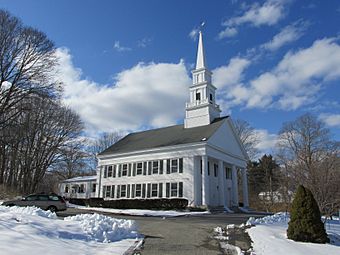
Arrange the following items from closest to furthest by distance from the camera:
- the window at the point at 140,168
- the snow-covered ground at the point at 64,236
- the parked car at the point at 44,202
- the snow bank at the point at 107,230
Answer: the snow-covered ground at the point at 64,236
the snow bank at the point at 107,230
the parked car at the point at 44,202
the window at the point at 140,168

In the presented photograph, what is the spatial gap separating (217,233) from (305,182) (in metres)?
10.9

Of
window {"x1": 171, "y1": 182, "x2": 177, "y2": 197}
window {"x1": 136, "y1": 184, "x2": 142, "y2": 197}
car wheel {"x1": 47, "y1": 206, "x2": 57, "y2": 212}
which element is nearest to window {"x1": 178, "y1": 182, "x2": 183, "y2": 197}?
window {"x1": 171, "y1": 182, "x2": 177, "y2": 197}

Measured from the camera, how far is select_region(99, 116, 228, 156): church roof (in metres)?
34.3

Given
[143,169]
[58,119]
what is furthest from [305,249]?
[58,119]

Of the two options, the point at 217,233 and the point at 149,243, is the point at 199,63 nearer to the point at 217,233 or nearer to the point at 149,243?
the point at 217,233

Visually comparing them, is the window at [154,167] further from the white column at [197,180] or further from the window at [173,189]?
the white column at [197,180]

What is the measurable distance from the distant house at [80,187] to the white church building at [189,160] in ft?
28.4

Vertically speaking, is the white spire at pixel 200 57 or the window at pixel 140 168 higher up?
the white spire at pixel 200 57

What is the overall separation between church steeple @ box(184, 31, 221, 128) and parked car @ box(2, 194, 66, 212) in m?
19.9

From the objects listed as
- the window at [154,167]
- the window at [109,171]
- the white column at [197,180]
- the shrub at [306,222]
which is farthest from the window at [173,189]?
the shrub at [306,222]

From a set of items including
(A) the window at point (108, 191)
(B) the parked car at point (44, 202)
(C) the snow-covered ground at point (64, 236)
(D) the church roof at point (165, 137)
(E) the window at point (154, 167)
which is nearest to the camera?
(C) the snow-covered ground at point (64, 236)

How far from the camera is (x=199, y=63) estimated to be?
1617 inches

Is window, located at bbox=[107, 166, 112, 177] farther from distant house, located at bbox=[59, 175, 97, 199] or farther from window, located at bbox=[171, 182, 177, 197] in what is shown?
window, located at bbox=[171, 182, 177, 197]

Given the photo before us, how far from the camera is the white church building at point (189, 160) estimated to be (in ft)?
107
